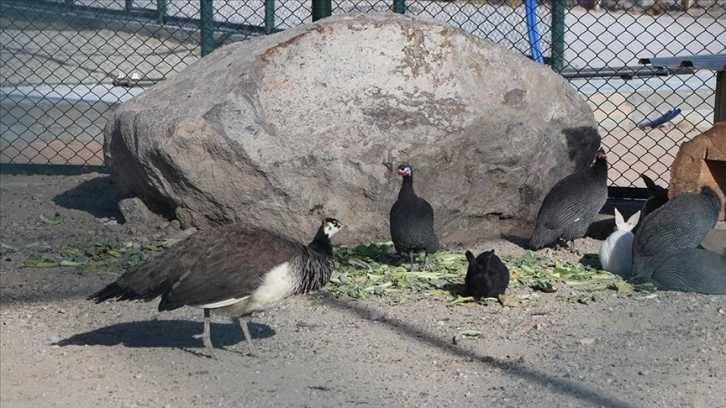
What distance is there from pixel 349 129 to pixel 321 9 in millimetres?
1950

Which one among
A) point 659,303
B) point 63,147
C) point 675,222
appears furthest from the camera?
point 63,147

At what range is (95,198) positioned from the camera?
27.5 ft

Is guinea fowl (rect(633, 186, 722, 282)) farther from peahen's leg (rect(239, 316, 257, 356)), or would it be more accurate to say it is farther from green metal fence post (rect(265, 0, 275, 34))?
green metal fence post (rect(265, 0, 275, 34))

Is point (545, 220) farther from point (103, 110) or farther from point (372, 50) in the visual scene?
point (103, 110)

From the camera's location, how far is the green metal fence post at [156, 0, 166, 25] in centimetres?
1206

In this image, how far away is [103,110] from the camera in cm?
1122

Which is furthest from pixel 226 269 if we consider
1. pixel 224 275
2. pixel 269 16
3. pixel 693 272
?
pixel 269 16

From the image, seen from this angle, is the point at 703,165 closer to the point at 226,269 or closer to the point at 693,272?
the point at 693,272

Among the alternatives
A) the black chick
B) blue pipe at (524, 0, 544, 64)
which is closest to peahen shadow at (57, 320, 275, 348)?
the black chick

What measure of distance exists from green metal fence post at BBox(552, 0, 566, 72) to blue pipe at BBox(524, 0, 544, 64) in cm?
75

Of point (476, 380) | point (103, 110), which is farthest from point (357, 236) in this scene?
point (103, 110)

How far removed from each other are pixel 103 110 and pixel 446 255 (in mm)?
5462

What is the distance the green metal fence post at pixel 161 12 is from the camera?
12.1m

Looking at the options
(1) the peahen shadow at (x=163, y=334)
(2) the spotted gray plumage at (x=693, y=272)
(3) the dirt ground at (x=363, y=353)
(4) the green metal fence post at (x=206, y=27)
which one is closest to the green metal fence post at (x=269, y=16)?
(4) the green metal fence post at (x=206, y=27)
